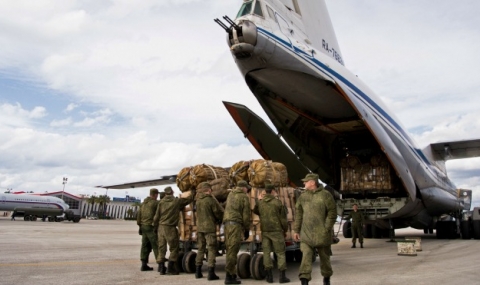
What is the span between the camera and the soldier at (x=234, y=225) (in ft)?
19.5

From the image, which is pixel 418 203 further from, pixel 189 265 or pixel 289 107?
pixel 189 265

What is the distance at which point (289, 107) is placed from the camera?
1127cm

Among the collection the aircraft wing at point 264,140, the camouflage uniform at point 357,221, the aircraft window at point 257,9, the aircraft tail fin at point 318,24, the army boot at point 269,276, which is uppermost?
the aircraft tail fin at point 318,24

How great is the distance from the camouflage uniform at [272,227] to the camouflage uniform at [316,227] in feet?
2.26

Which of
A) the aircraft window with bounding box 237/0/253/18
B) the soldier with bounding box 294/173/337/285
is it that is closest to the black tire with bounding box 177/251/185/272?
the soldier with bounding box 294/173/337/285

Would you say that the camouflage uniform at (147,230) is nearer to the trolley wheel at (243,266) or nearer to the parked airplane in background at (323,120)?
the trolley wheel at (243,266)

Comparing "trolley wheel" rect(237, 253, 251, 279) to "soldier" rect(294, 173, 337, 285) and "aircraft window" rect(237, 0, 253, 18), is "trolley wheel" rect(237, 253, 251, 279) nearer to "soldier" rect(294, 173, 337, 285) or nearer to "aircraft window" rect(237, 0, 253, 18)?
"soldier" rect(294, 173, 337, 285)

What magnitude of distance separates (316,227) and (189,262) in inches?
114

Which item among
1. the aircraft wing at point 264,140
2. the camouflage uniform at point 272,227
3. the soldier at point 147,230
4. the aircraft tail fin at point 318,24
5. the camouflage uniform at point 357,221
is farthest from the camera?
the camouflage uniform at point 357,221

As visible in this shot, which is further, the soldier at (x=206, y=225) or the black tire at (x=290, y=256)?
the black tire at (x=290, y=256)

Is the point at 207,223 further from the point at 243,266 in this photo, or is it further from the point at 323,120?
the point at 323,120

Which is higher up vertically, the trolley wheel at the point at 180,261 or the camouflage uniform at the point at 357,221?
the camouflage uniform at the point at 357,221

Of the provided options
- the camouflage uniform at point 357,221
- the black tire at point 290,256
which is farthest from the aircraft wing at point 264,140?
the black tire at point 290,256

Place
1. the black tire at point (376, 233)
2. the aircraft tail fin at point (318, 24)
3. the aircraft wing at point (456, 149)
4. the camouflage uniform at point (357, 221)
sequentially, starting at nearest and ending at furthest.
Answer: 1. the aircraft tail fin at point (318, 24)
2. the camouflage uniform at point (357, 221)
3. the aircraft wing at point (456, 149)
4. the black tire at point (376, 233)
